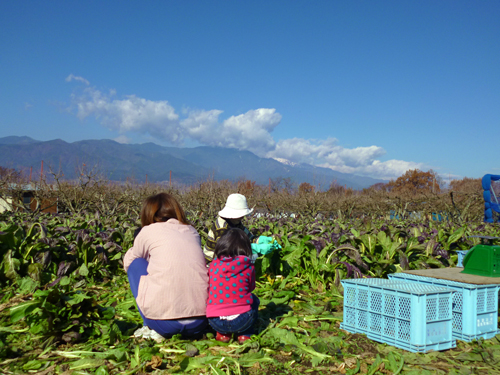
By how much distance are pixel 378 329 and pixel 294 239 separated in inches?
89.0

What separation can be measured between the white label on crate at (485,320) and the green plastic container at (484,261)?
0.34 metres

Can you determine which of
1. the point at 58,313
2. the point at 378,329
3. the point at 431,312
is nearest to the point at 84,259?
the point at 58,313

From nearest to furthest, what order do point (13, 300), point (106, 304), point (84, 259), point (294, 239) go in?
point (13, 300) → point (106, 304) → point (84, 259) → point (294, 239)

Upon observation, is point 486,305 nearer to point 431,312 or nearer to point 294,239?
point 431,312

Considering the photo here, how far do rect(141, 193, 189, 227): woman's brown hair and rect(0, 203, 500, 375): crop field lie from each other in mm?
756

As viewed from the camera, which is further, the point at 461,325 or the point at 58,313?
the point at 461,325

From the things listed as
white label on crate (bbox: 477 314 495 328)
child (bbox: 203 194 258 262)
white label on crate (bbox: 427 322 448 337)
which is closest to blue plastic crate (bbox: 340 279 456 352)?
white label on crate (bbox: 427 322 448 337)

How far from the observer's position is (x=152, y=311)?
2.73 m

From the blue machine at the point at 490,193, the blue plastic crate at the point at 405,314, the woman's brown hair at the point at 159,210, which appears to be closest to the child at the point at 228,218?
the woman's brown hair at the point at 159,210

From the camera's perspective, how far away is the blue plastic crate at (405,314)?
2692 mm

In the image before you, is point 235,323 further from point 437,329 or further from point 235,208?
point 235,208

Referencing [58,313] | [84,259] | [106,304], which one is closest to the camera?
[58,313]

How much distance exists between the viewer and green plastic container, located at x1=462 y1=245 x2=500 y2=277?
314 cm

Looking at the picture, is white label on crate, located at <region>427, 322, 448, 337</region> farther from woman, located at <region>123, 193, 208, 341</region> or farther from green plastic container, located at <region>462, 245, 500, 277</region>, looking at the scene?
woman, located at <region>123, 193, 208, 341</region>
